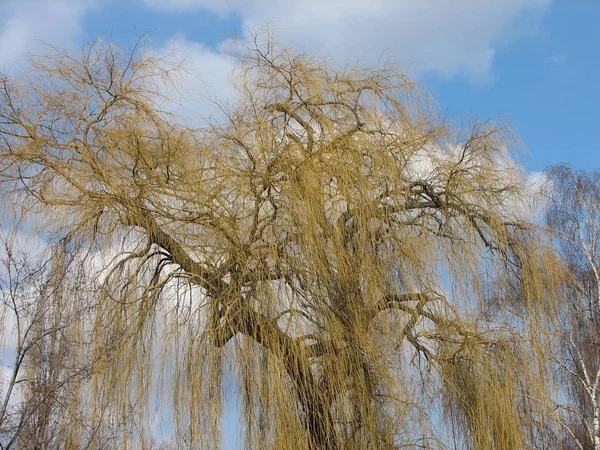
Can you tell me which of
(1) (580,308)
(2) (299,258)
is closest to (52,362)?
(2) (299,258)

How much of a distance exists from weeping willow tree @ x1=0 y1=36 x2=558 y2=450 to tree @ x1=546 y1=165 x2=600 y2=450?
466cm

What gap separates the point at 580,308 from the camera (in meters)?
11.4

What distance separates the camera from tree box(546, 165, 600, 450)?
1067 centimetres

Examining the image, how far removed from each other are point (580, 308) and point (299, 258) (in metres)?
7.50

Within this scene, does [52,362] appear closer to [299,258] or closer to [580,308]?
[299,258]

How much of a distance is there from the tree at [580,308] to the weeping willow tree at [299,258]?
4657 millimetres

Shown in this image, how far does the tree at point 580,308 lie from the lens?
35.0 feet

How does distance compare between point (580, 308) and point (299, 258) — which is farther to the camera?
point (580, 308)

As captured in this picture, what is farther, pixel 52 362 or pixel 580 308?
pixel 580 308

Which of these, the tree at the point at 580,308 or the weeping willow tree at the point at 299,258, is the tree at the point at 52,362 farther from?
the tree at the point at 580,308

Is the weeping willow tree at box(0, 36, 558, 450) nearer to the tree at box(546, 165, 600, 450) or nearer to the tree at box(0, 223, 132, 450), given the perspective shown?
the tree at box(0, 223, 132, 450)

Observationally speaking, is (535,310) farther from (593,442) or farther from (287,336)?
(593,442)

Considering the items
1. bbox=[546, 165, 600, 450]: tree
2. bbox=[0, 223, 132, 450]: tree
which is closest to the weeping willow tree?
bbox=[0, 223, 132, 450]: tree

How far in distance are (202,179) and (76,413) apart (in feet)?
6.81
